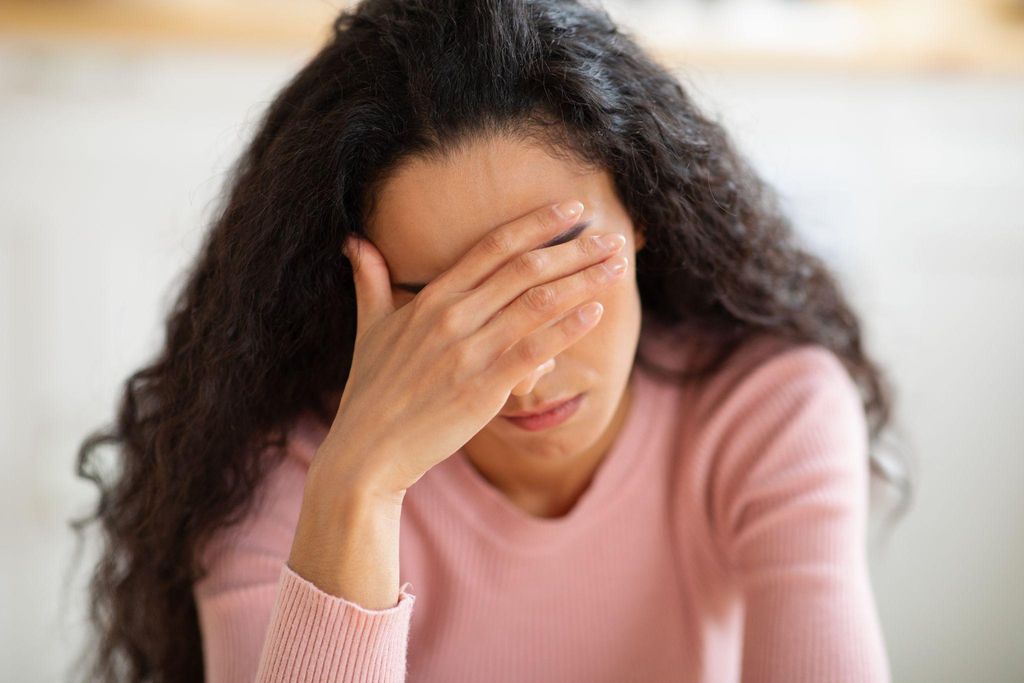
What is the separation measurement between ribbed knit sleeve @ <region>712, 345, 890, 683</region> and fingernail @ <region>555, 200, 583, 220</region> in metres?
0.38

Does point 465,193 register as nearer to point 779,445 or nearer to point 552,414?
point 552,414

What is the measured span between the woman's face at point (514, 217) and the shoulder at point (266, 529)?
0.24 metres

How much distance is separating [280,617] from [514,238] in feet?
1.24

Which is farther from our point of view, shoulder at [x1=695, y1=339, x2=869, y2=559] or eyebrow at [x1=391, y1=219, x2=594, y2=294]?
shoulder at [x1=695, y1=339, x2=869, y2=559]

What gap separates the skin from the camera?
816mm

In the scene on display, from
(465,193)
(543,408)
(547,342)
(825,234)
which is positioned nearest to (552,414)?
(543,408)

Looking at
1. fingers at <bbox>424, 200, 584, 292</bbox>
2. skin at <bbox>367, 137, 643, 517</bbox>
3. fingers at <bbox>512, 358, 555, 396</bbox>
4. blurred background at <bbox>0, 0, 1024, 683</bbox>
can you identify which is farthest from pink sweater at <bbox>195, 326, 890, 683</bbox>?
blurred background at <bbox>0, 0, 1024, 683</bbox>

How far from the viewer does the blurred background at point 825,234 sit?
1.68 meters

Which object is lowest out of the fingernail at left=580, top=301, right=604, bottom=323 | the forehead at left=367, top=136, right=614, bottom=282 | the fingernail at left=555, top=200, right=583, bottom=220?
the fingernail at left=580, top=301, right=604, bottom=323

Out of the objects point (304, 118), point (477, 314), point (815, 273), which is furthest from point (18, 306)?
point (815, 273)

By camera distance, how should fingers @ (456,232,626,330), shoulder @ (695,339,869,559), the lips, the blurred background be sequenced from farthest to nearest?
the blurred background → shoulder @ (695,339,869,559) → the lips → fingers @ (456,232,626,330)

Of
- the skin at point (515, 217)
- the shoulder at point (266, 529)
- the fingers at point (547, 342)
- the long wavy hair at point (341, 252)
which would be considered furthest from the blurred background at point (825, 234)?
the fingers at point (547, 342)

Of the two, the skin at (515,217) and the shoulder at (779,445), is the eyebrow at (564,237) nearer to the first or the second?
the skin at (515,217)

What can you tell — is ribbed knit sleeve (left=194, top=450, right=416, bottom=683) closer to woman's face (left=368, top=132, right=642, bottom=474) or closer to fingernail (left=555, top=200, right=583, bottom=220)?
woman's face (left=368, top=132, right=642, bottom=474)
